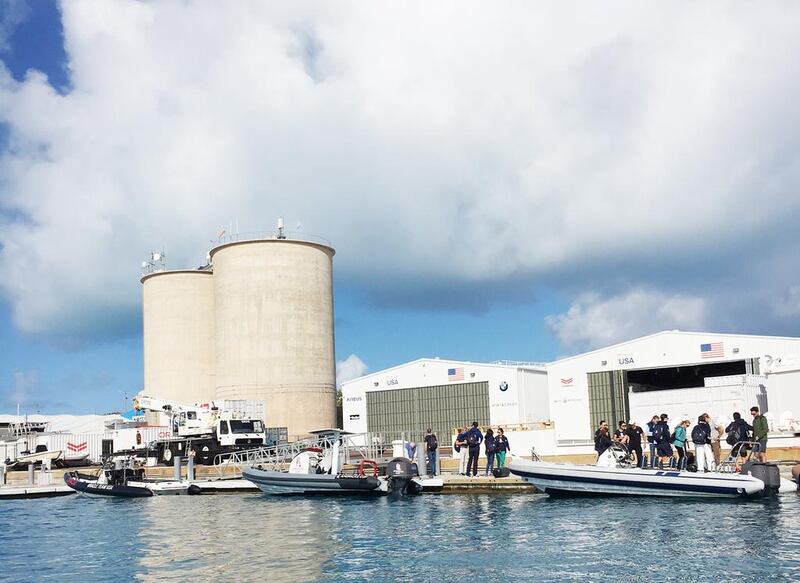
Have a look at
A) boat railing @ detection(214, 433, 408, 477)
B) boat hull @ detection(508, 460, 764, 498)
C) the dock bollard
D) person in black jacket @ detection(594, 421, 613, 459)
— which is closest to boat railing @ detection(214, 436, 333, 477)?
boat railing @ detection(214, 433, 408, 477)

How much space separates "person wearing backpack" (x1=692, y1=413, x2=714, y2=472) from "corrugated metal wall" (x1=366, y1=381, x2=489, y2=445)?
36.3 m

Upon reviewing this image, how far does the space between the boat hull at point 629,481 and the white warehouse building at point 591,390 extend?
1053cm

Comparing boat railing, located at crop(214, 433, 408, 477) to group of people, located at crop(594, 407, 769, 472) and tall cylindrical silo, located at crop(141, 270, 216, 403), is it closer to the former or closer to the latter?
group of people, located at crop(594, 407, 769, 472)

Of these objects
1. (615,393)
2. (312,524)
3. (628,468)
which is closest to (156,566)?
(312,524)

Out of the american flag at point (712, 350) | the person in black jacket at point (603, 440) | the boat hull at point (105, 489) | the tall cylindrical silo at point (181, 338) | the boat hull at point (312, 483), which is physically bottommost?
the boat hull at point (105, 489)

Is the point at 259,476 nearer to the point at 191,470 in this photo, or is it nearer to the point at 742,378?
the point at 191,470

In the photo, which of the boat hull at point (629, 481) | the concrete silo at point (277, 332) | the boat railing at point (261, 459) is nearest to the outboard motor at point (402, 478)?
the boat hull at point (629, 481)

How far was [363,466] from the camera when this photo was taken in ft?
101

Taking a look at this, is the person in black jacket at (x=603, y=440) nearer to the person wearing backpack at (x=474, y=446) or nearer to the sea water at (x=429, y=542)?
the sea water at (x=429, y=542)

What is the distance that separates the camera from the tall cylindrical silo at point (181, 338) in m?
59.6

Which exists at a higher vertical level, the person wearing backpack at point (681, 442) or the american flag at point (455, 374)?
the american flag at point (455, 374)

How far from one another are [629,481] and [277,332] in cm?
3201

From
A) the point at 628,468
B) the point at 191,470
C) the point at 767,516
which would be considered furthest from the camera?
the point at 191,470

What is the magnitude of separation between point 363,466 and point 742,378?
21.1m
